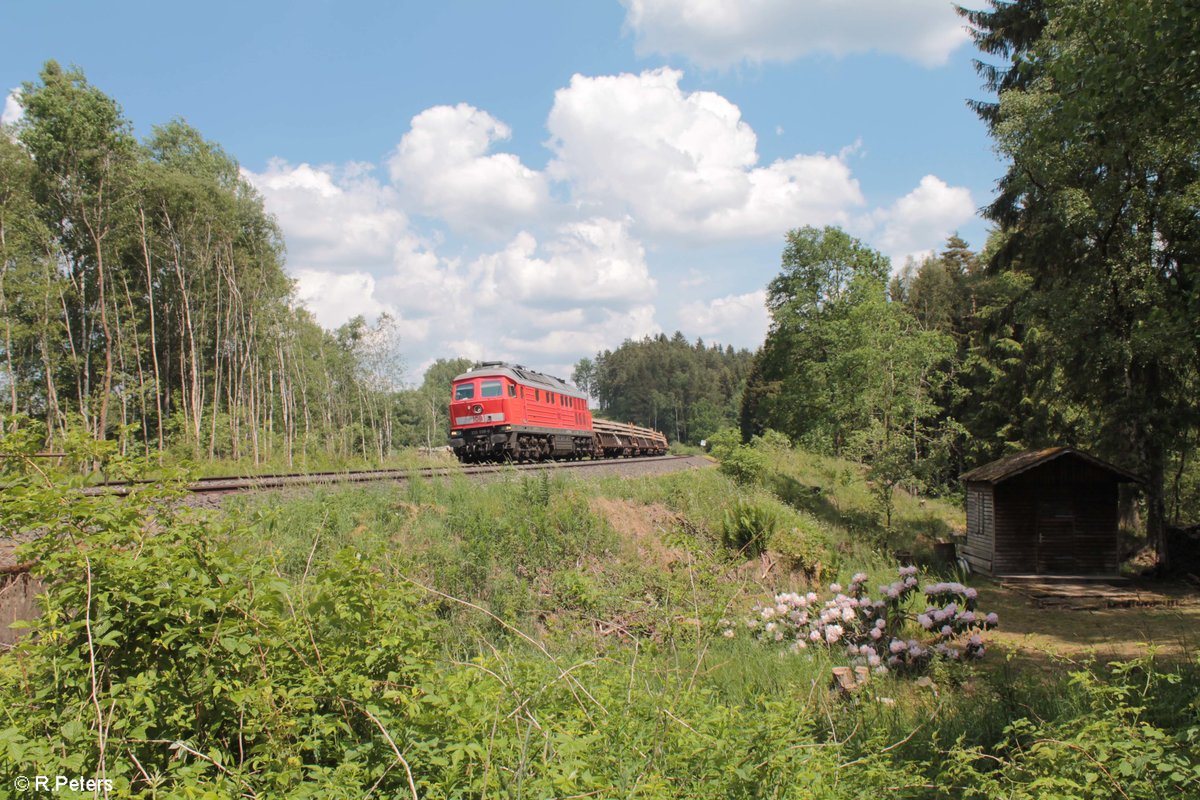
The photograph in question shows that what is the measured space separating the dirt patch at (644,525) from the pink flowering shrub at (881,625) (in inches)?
69.8

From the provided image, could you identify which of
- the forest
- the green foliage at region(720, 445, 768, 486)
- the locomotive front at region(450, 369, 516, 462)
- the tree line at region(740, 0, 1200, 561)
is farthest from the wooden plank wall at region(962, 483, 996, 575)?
the locomotive front at region(450, 369, 516, 462)

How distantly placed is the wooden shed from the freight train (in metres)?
13.3

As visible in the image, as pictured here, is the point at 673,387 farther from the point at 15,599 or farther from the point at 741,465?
the point at 15,599

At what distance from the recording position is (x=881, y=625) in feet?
24.5

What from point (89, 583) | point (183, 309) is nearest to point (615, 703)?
point (89, 583)

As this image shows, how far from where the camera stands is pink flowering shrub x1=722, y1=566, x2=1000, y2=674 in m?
7.17

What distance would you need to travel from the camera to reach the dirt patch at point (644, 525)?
10.1m

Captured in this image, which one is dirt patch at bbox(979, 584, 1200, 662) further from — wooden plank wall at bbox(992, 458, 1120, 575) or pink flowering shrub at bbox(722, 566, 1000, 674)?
wooden plank wall at bbox(992, 458, 1120, 575)

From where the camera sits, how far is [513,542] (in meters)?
9.25

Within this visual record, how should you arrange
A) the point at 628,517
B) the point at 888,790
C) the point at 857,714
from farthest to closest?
1. the point at 628,517
2. the point at 857,714
3. the point at 888,790

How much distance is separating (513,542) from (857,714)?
4.95 meters

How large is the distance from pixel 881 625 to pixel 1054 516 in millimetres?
12967

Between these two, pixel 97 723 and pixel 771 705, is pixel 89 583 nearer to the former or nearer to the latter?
pixel 97 723

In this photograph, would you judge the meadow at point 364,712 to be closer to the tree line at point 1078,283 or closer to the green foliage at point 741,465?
the tree line at point 1078,283
